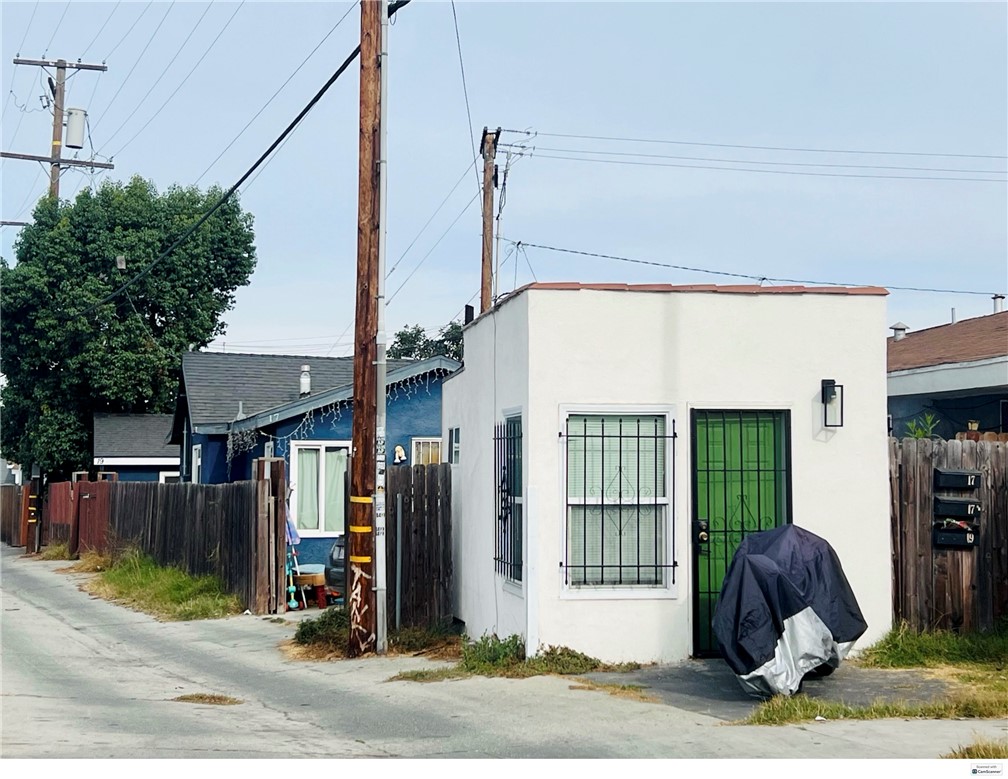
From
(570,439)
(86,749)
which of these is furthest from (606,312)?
(86,749)

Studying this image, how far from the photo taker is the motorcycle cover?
30.8 ft

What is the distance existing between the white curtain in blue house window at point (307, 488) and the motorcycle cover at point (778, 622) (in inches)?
516

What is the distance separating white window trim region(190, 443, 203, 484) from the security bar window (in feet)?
50.6

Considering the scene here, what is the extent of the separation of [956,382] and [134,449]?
2550cm

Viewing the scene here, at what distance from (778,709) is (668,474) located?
294 centimetres

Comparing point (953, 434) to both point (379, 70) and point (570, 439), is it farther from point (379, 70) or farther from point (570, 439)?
point (379, 70)

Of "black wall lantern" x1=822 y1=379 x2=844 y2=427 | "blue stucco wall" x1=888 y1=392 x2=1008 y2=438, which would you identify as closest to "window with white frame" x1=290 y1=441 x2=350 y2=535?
"blue stucco wall" x1=888 y1=392 x2=1008 y2=438

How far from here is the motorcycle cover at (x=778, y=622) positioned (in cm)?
940

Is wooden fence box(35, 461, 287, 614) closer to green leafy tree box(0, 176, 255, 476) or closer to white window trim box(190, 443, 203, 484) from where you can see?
white window trim box(190, 443, 203, 484)

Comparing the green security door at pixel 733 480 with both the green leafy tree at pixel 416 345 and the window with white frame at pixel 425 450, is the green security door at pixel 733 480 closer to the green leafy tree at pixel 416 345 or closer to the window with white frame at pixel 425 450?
the window with white frame at pixel 425 450

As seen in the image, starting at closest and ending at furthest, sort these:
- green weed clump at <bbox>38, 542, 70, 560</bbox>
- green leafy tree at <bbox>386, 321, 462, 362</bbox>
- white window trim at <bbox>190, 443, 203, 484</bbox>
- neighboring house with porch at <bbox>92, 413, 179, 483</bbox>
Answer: white window trim at <bbox>190, 443, 203, 484</bbox> → green weed clump at <bbox>38, 542, 70, 560</bbox> → neighboring house with porch at <bbox>92, 413, 179, 483</bbox> → green leafy tree at <bbox>386, 321, 462, 362</bbox>

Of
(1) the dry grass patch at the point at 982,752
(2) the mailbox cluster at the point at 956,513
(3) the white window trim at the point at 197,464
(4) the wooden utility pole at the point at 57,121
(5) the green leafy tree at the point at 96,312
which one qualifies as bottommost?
(1) the dry grass patch at the point at 982,752

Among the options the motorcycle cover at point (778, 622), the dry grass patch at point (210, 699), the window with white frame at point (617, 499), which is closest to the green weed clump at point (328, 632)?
the dry grass patch at point (210, 699)

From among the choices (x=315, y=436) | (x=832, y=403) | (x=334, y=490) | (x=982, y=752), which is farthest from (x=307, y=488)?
(x=982, y=752)
